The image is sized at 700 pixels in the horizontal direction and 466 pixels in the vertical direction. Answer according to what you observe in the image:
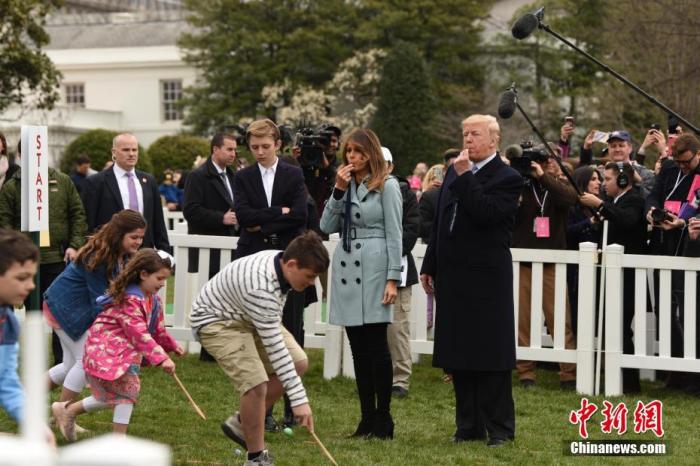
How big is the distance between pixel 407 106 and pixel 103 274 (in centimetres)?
4443

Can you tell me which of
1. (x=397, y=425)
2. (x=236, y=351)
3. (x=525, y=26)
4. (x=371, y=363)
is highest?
(x=525, y=26)

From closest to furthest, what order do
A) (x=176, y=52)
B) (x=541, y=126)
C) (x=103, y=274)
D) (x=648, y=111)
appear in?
(x=103, y=274)
(x=648, y=111)
(x=541, y=126)
(x=176, y=52)

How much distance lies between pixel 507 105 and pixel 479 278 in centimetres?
189

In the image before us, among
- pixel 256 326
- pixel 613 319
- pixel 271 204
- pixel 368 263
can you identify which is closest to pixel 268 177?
pixel 271 204

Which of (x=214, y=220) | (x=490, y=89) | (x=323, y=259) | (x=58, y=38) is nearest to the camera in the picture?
(x=323, y=259)

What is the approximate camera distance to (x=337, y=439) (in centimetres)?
848

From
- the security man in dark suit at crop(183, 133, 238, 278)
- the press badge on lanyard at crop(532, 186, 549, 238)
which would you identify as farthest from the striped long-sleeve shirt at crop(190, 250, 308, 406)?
the security man in dark suit at crop(183, 133, 238, 278)

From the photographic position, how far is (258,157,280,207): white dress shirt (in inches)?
376

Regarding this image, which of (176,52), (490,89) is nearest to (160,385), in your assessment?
(490,89)

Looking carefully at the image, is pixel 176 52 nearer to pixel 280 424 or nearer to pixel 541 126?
pixel 541 126

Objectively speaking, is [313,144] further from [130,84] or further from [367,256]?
[130,84]

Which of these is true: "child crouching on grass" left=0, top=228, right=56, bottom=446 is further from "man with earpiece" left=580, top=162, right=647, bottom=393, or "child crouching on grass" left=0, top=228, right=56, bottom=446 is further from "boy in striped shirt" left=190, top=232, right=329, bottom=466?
"man with earpiece" left=580, top=162, right=647, bottom=393

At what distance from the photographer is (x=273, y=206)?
9.52 metres

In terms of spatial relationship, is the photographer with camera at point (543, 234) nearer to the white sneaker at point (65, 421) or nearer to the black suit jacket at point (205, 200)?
the black suit jacket at point (205, 200)
